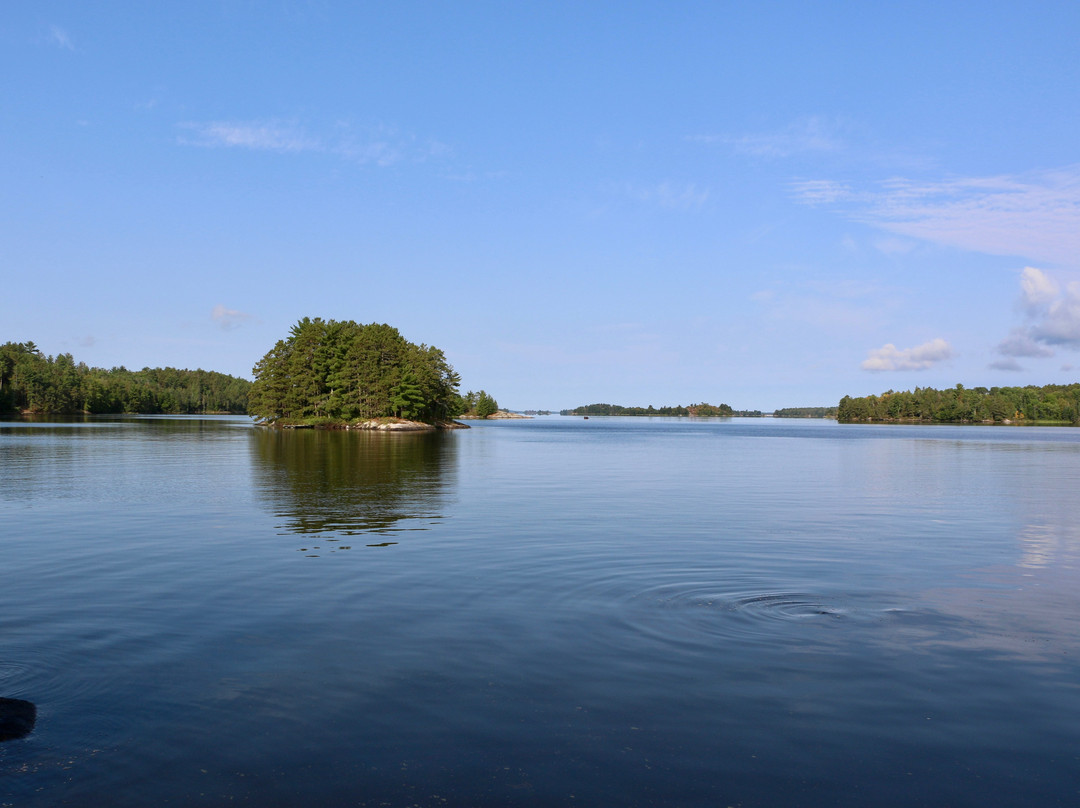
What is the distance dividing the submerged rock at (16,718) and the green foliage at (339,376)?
129 m

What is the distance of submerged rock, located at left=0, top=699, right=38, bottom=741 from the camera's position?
25.8 ft

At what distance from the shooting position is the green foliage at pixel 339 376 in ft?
450

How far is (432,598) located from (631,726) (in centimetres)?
668

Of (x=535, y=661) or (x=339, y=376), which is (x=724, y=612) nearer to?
(x=535, y=661)

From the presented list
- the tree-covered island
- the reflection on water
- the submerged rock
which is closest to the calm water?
the submerged rock

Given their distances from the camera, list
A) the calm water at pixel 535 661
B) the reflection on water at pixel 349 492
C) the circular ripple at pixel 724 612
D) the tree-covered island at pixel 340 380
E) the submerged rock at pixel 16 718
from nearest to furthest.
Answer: the calm water at pixel 535 661 → the submerged rock at pixel 16 718 → the circular ripple at pixel 724 612 → the reflection on water at pixel 349 492 → the tree-covered island at pixel 340 380

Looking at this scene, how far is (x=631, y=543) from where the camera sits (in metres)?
20.9

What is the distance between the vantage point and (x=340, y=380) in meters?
136

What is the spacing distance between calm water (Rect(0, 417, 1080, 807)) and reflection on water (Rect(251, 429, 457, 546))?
0.42 m

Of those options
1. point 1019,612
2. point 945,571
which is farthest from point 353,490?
point 1019,612

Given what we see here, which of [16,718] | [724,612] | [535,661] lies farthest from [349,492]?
[16,718]

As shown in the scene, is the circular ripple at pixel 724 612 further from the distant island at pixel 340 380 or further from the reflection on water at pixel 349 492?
the distant island at pixel 340 380

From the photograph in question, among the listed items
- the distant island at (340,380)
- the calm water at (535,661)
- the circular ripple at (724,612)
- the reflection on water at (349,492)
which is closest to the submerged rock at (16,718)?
the calm water at (535,661)

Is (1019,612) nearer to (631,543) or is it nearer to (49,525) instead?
(631,543)
